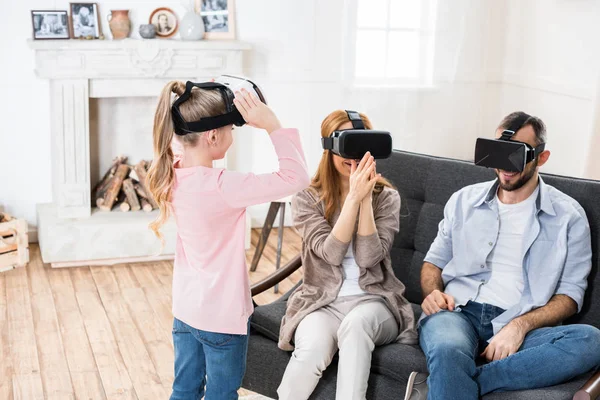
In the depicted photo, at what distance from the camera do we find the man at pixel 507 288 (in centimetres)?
204

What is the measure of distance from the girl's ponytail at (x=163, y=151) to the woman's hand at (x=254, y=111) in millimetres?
146

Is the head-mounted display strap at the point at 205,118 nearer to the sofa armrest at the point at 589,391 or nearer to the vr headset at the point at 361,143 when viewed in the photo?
the vr headset at the point at 361,143

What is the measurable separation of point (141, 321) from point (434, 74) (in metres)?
2.37

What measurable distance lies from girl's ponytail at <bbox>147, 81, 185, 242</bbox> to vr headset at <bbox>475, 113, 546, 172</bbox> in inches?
34.4

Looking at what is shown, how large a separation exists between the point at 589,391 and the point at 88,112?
9.86 feet

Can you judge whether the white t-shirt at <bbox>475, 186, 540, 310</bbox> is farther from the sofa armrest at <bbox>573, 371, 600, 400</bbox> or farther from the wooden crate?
the wooden crate

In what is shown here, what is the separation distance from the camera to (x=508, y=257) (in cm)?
235

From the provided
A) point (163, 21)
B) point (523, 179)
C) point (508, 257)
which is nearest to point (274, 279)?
point (508, 257)

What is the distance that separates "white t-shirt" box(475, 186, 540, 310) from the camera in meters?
2.31

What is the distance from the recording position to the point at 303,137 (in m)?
4.79

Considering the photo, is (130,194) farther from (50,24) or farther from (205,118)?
(205,118)

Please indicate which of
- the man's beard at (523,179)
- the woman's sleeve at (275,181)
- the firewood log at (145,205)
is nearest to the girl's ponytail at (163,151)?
the woman's sleeve at (275,181)

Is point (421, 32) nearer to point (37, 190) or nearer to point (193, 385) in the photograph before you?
point (37, 190)

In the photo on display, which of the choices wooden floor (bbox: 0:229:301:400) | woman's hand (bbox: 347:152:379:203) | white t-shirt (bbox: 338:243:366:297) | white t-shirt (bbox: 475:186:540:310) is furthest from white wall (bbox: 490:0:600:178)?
woman's hand (bbox: 347:152:379:203)
